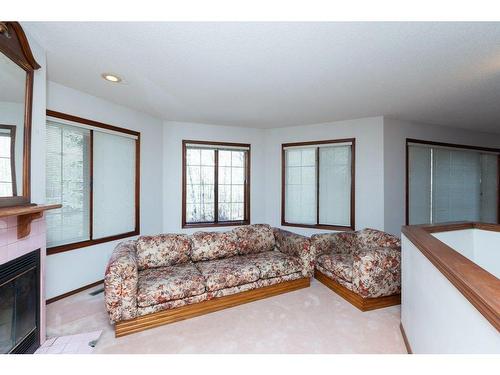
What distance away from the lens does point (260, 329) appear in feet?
7.01

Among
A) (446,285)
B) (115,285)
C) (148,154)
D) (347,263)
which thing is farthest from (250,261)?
(148,154)

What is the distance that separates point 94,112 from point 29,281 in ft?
6.80

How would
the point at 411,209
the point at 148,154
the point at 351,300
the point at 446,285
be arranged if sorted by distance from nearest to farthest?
the point at 446,285, the point at 351,300, the point at 148,154, the point at 411,209

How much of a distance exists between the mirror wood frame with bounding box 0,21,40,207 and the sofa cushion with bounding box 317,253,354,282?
9.94ft

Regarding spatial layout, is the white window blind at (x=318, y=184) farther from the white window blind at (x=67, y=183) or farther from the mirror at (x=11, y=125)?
the mirror at (x=11, y=125)

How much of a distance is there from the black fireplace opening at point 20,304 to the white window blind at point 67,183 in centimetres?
98

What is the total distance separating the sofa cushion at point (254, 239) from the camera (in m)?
3.19

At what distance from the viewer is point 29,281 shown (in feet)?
5.83

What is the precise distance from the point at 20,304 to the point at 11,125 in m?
1.28

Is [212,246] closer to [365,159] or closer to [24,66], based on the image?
[24,66]

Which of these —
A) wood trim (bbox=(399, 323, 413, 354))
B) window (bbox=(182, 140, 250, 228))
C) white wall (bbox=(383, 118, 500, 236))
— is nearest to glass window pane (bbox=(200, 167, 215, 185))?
window (bbox=(182, 140, 250, 228))

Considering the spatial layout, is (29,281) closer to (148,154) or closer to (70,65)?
(70,65)

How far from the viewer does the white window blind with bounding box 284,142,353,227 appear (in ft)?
13.2

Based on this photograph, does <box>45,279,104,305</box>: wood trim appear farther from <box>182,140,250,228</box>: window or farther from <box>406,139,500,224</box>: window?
<box>406,139,500,224</box>: window
